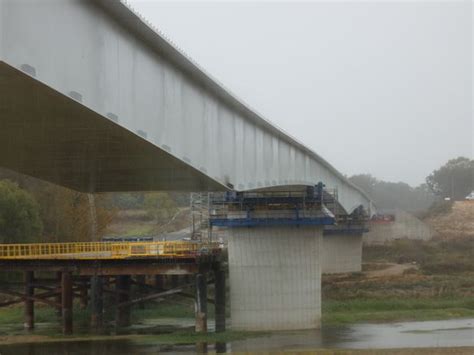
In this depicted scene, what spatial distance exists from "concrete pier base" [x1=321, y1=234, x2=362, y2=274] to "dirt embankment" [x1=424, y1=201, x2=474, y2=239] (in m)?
23.3

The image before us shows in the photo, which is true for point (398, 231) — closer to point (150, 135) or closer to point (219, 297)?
point (219, 297)

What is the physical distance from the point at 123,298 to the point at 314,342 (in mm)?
13864

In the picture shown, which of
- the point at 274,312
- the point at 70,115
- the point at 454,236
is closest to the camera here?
the point at 70,115

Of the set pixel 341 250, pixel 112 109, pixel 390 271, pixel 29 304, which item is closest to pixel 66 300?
pixel 29 304

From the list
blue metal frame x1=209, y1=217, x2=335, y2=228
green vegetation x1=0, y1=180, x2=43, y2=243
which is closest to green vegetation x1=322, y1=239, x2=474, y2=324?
blue metal frame x1=209, y1=217, x2=335, y2=228

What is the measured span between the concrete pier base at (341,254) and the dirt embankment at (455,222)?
2329 cm

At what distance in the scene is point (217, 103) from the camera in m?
26.4

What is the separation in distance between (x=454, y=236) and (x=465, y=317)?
53046 mm

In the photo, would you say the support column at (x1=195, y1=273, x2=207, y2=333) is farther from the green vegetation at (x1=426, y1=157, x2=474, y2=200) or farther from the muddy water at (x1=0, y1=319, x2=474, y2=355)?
the green vegetation at (x1=426, y1=157, x2=474, y2=200)

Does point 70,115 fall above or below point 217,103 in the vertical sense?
below

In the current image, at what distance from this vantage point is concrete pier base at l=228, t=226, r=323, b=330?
39062mm

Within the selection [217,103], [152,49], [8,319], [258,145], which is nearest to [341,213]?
[8,319]

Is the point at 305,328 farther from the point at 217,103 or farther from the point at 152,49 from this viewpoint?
the point at 152,49

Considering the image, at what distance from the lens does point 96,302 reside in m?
40.5
